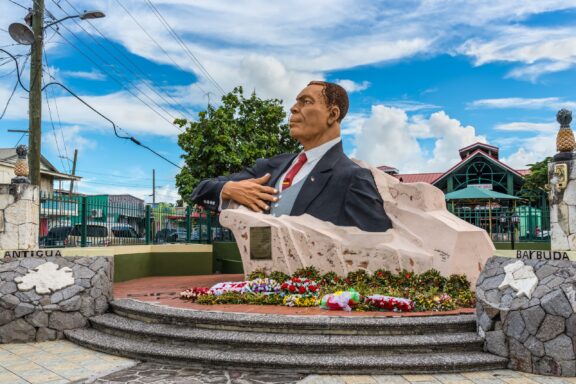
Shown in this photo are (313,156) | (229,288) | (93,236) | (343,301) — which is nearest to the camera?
(343,301)

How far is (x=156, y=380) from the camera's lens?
5430 millimetres

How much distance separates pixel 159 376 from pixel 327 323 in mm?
2001

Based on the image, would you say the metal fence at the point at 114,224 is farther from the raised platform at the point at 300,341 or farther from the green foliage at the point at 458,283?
the green foliage at the point at 458,283

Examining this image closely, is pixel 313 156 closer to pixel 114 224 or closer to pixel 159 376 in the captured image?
pixel 114 224

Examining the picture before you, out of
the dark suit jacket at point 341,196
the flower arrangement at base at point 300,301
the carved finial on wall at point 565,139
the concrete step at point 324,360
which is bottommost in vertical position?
the concrete step at point 324,360

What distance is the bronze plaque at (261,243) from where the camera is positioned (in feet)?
30.6

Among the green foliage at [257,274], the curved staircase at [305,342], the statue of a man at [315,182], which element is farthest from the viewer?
the statue of a man at [315,182]

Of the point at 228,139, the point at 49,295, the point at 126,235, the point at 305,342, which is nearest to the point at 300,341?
the point at 305,342

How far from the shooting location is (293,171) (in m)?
10.4

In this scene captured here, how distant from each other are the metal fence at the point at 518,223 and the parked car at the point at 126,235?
8.71m

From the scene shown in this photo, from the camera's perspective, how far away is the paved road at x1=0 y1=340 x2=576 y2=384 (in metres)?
5.37

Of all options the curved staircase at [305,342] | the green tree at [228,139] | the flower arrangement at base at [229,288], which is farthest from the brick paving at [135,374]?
the green tree at [228,139]

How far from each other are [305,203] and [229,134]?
11589 mm

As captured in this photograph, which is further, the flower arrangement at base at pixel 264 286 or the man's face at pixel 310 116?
the man's face at pixel 310 116
